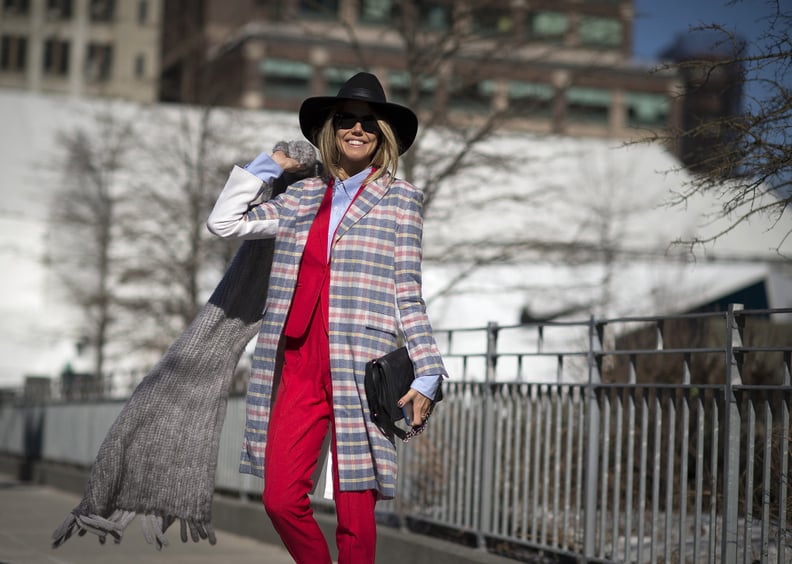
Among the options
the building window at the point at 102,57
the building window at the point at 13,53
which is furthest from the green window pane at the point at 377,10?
the building window at the point at 13,53

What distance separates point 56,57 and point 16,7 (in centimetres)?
394

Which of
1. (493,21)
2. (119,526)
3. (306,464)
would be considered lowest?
(119,526)

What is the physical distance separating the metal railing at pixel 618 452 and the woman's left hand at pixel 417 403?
129cm

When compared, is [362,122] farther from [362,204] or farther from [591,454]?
[591,454]

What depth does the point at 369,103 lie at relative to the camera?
4582 mm

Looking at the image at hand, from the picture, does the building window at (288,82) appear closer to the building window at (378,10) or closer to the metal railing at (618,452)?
the building window at (378,10)

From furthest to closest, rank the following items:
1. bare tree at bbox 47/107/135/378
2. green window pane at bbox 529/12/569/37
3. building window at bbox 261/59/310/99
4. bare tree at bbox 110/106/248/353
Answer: building window at bbox 261/59/310/99 < bare tree at bbox 47/107/135/378 < bare tree at bbox 110/106/248/353 < green window pane at bbox 529/12/569/37

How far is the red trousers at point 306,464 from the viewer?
4.33 meters

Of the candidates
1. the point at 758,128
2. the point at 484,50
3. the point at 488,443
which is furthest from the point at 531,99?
the point at 758,128

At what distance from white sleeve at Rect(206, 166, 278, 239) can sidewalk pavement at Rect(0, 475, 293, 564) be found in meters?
3.40

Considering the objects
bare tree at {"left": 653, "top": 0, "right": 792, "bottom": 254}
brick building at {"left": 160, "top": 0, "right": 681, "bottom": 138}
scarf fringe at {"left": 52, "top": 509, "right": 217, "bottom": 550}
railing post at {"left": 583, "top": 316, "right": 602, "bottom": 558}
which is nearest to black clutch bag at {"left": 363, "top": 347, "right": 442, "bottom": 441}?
scarf fringe at {"left": 52, "top": 509, "right": 217, "bottom": 550}

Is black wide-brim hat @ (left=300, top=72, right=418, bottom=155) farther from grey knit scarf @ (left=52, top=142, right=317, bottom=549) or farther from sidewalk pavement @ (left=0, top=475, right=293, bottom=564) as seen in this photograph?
sidewalk pavement @ (left=0, top=475, right=293, bottom=564)

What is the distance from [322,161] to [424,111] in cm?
906

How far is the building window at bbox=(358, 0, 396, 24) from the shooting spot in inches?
492
